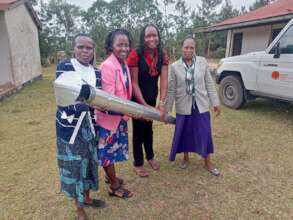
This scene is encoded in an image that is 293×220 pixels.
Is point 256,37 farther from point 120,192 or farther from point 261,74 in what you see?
point 120,192

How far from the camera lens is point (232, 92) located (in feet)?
19.2

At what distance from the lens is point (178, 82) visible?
2.79 meters

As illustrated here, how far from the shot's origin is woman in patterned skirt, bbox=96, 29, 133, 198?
2119 mm

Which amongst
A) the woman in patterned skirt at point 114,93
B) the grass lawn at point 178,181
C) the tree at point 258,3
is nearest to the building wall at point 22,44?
the grass lawn at point 178,181

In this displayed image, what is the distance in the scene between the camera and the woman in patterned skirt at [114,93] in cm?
212

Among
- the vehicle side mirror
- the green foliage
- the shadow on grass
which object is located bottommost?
the shadow on grass

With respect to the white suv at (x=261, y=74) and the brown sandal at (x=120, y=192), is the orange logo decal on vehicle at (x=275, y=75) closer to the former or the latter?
the white suv at (x=261, y=74)

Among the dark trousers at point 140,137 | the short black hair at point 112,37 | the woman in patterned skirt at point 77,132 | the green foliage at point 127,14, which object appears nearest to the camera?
the woman in patterned skirt at point 77,132

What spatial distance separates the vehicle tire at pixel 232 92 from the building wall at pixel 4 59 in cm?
686

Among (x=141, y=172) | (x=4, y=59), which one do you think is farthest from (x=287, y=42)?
(x=4, y=59)

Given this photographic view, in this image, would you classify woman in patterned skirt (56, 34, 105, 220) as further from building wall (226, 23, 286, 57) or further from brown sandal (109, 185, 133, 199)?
building wall (226, 23, 286, 57)

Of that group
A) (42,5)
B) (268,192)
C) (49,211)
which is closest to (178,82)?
(268,192)

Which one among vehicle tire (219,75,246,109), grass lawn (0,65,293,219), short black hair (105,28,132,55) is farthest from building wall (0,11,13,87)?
short black hair (105,28,132,55)

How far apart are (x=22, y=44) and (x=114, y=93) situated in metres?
9.01
